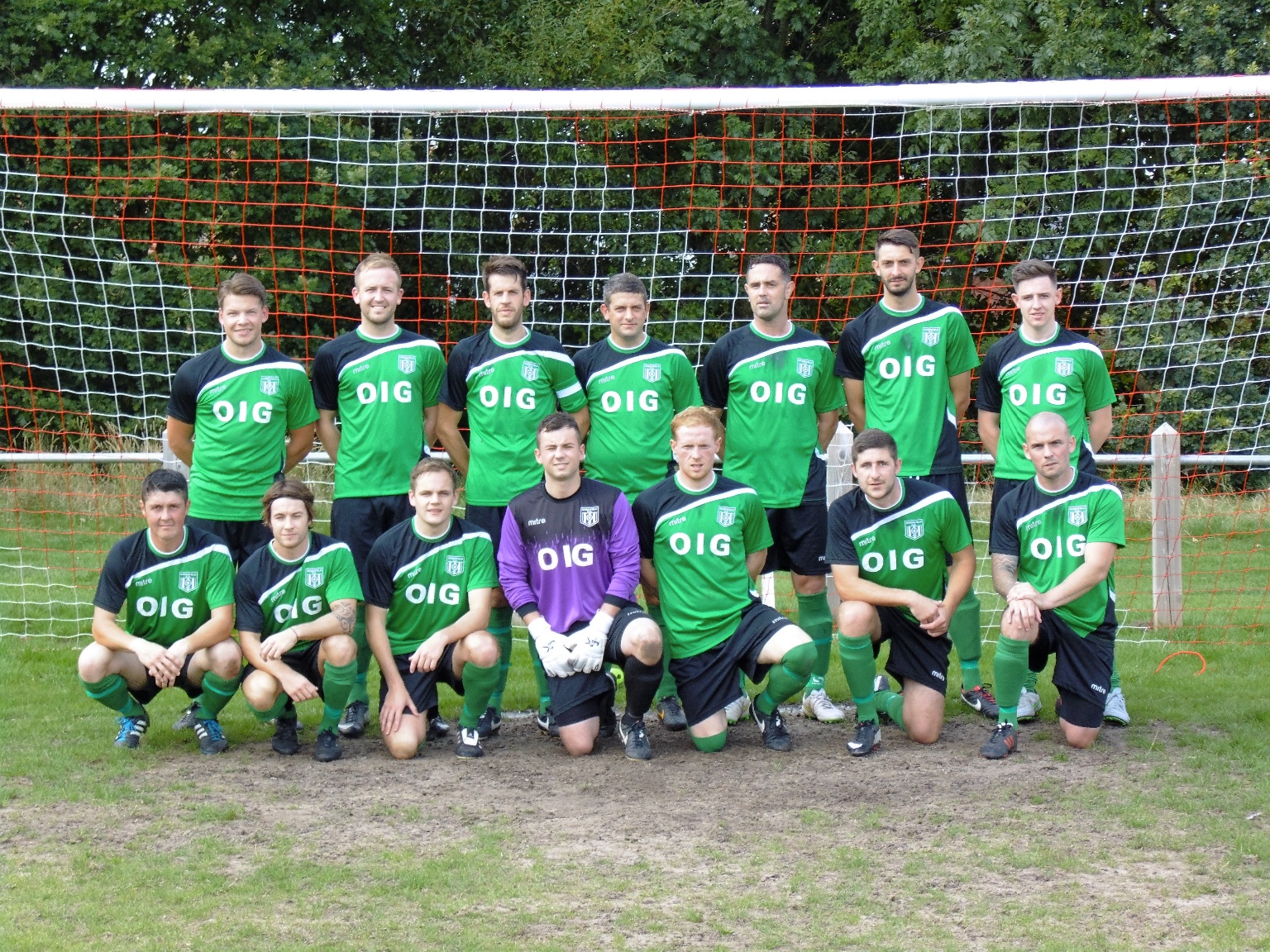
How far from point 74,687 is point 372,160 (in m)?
6.74

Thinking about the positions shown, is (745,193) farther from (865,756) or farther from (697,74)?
(865,756)

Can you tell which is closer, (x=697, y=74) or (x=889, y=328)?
(x=889, y=328)

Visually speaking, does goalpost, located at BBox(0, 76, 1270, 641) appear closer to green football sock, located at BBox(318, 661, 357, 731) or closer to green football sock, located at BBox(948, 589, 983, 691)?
green football sock, located at BBox(948, 589, 983, 691)

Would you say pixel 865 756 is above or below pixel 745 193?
below

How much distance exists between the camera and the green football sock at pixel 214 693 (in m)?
5.53

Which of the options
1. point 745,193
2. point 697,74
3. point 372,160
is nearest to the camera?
point 372,160

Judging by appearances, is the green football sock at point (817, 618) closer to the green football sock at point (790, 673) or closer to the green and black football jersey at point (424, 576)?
the green football sock at point (790, 673)

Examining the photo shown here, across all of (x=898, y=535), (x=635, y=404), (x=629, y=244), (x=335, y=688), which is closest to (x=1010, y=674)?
(x=898, y=535)

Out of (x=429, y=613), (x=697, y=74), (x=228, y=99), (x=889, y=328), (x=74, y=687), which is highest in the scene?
(x=697, y=74)

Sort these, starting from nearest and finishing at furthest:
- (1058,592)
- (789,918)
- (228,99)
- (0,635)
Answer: (789,918), (1058,592), (228,99), (0,635)

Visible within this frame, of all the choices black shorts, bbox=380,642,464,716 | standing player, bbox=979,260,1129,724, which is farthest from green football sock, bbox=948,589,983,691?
black shorts, bbox=380,642,464,716

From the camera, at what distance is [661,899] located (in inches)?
159

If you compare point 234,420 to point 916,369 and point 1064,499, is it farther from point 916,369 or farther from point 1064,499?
point 1064,499

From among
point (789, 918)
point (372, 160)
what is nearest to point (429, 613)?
point (789, 918)
